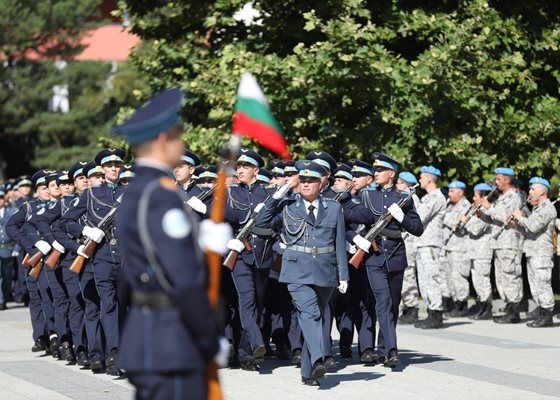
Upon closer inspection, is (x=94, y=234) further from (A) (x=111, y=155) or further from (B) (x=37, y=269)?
(B) (x=37, y=269)

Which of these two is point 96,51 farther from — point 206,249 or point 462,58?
point 206,249

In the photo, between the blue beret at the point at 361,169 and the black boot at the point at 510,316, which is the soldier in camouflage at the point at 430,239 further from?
the blue beret at the point at 361,169

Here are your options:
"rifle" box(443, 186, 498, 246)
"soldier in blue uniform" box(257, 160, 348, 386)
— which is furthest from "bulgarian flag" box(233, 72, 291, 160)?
"rifle" box(443, 186, 498, 246)

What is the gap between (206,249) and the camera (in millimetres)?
6082

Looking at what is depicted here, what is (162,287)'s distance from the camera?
19.4 feet

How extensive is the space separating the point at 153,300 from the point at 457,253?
14090 mm

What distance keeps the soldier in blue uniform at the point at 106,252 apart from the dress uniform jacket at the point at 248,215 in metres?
1.13

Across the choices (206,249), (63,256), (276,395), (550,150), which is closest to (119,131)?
(206,249)

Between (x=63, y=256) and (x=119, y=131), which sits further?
(x=63, y=256)

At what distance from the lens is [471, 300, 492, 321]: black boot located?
19.0 metres

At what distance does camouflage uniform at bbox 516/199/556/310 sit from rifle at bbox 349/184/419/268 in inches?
202

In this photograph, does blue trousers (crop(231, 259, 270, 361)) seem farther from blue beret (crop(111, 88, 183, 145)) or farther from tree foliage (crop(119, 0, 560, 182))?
tree foliage (crop(119, 0, 560, 182))

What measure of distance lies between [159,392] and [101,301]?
7.28m

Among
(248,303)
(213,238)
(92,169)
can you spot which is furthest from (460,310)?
(213,238)
